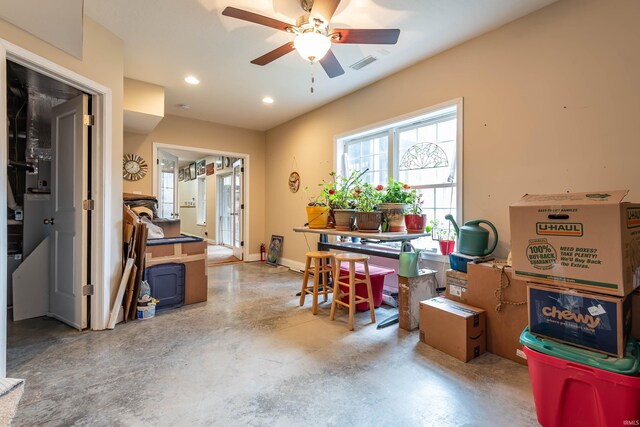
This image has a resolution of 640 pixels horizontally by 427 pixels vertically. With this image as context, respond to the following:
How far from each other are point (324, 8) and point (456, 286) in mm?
2347

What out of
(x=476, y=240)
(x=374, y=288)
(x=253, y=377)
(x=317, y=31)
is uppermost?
(x=317, y=31)

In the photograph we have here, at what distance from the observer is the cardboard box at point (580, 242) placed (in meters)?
1.38

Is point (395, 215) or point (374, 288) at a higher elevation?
point (395, 215)

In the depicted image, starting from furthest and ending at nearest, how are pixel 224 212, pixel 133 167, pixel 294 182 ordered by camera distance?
pixel 224 212
pixel 294 182
pixel 133 167

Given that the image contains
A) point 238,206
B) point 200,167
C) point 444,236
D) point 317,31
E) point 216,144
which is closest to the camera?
point 317,31

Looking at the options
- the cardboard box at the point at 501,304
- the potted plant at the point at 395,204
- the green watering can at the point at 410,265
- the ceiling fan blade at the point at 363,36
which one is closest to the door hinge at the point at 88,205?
the ceiling fan blade at the point at 363,36

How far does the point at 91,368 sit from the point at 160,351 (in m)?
0.42

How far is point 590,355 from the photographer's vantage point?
1404mm

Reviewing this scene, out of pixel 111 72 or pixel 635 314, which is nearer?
pixel 635 314

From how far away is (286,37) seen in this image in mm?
2867

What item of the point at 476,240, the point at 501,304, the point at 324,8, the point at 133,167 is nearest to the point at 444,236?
the point at 476,240

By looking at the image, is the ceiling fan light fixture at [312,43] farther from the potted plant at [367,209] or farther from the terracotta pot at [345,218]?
the terracotta pot at [345,218]

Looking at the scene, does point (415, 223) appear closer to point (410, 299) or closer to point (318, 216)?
point (410, 299)

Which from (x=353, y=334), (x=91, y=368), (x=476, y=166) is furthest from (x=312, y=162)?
(x=91, y=368)
